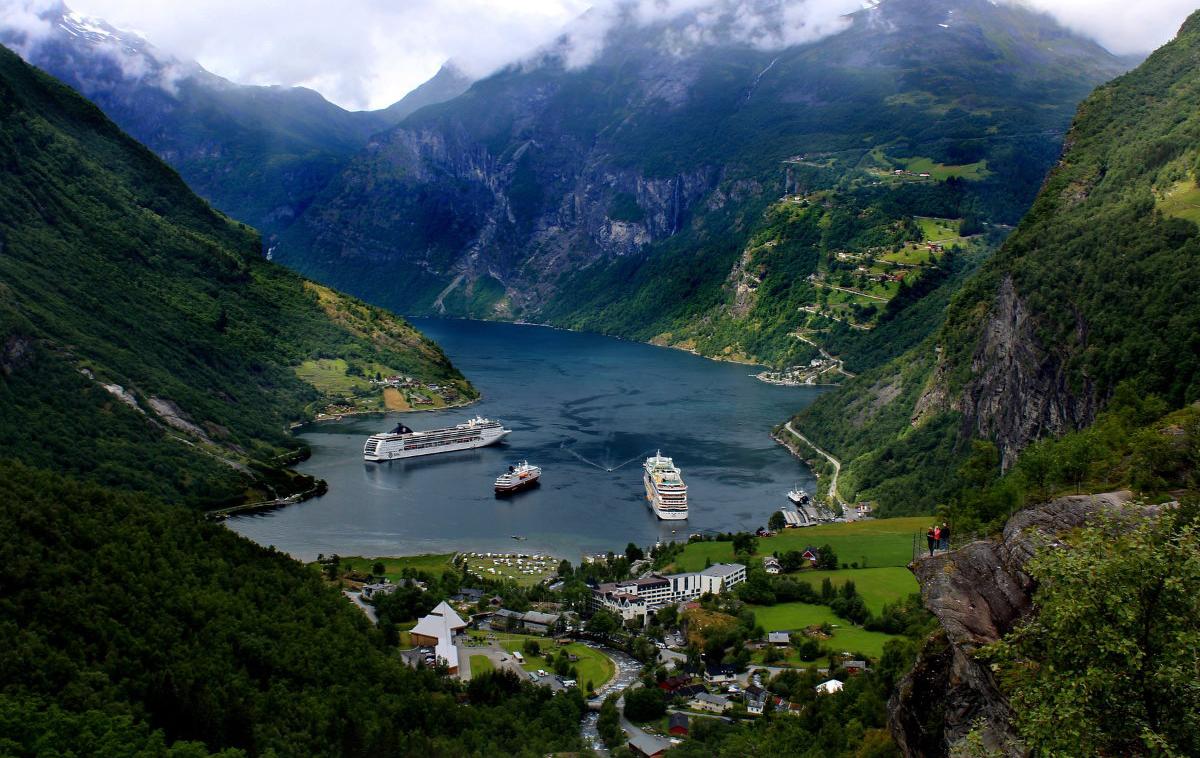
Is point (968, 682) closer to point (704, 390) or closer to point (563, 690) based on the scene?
point (563, 690)

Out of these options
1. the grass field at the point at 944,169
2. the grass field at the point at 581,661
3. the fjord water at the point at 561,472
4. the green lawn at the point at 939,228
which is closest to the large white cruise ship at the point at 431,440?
the fjord water at the point at 561,472

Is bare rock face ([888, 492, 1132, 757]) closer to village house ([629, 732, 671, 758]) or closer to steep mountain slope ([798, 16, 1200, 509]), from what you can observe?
steep mountain slope ([798, 16, 1200, 509])

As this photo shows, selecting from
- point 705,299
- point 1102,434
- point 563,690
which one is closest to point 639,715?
point 563,690

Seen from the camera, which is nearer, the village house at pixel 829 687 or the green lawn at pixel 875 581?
the village house at pixel 829 687

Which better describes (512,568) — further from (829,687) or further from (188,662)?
(188,662)

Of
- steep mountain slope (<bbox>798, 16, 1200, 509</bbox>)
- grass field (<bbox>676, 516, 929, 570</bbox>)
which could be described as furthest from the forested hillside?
grass field (<bbox>676, 516, 929, 570</bbox>)

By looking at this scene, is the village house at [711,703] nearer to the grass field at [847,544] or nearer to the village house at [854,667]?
the village house at [854,667]
